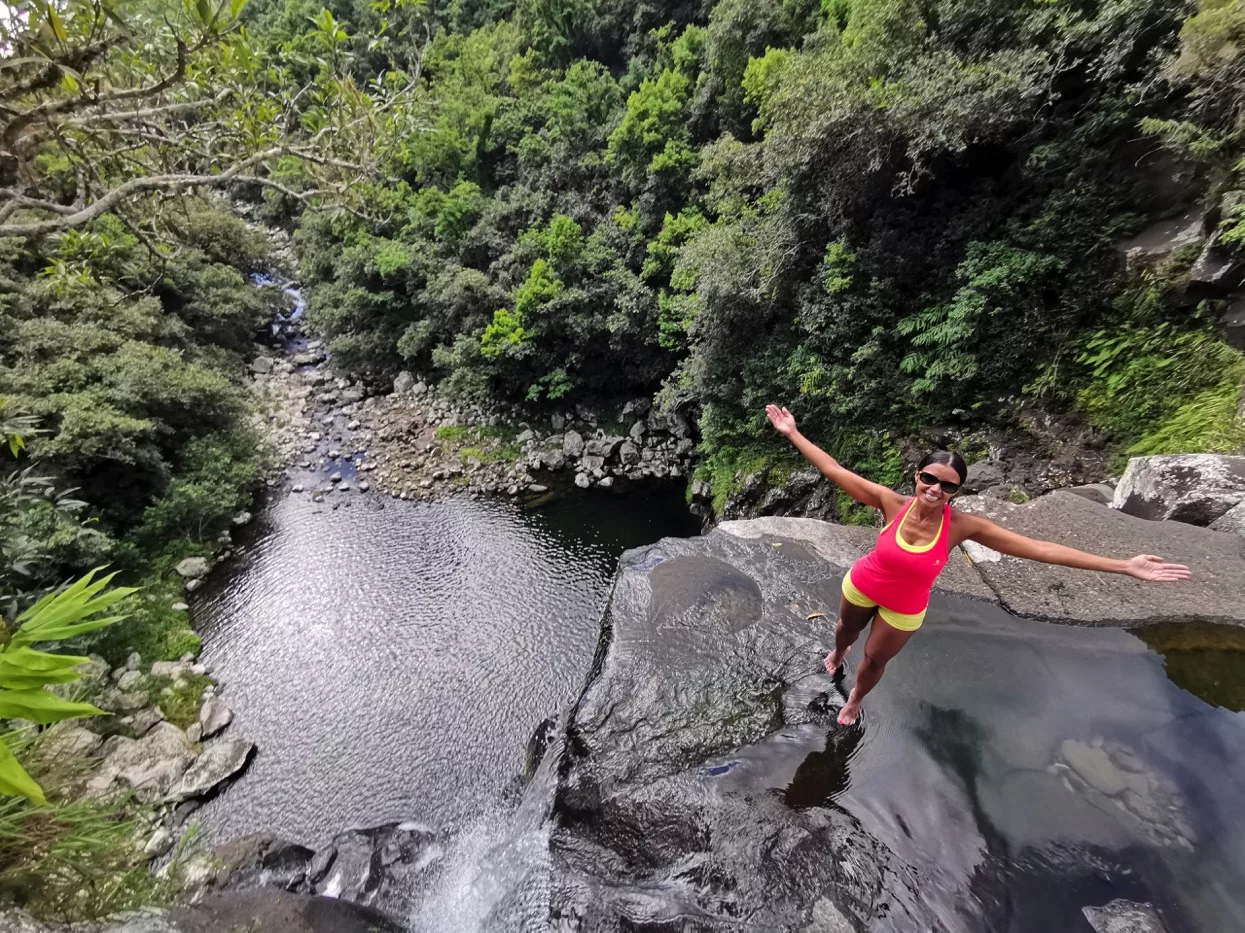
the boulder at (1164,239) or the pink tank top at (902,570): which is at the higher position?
the boulder at (1164,239)

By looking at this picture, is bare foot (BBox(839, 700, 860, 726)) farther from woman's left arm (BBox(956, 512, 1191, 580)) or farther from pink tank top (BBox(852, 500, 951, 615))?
woman's left arm (BBox(956, 512, 1191, 580))

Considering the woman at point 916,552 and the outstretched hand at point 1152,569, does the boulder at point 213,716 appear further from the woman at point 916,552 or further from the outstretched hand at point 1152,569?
the outstretched hand at point 1152,569

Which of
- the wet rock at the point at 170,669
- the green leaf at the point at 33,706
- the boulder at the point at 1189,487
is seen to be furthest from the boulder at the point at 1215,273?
the wet rock at the point at 170,669

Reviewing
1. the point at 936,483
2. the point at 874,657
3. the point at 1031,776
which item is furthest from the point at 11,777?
the point at 1031,776

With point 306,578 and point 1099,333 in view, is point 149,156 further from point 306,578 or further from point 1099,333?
point 1099,333

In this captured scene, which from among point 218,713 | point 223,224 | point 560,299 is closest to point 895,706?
point 218,713

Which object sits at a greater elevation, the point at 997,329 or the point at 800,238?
the point at 800,238
